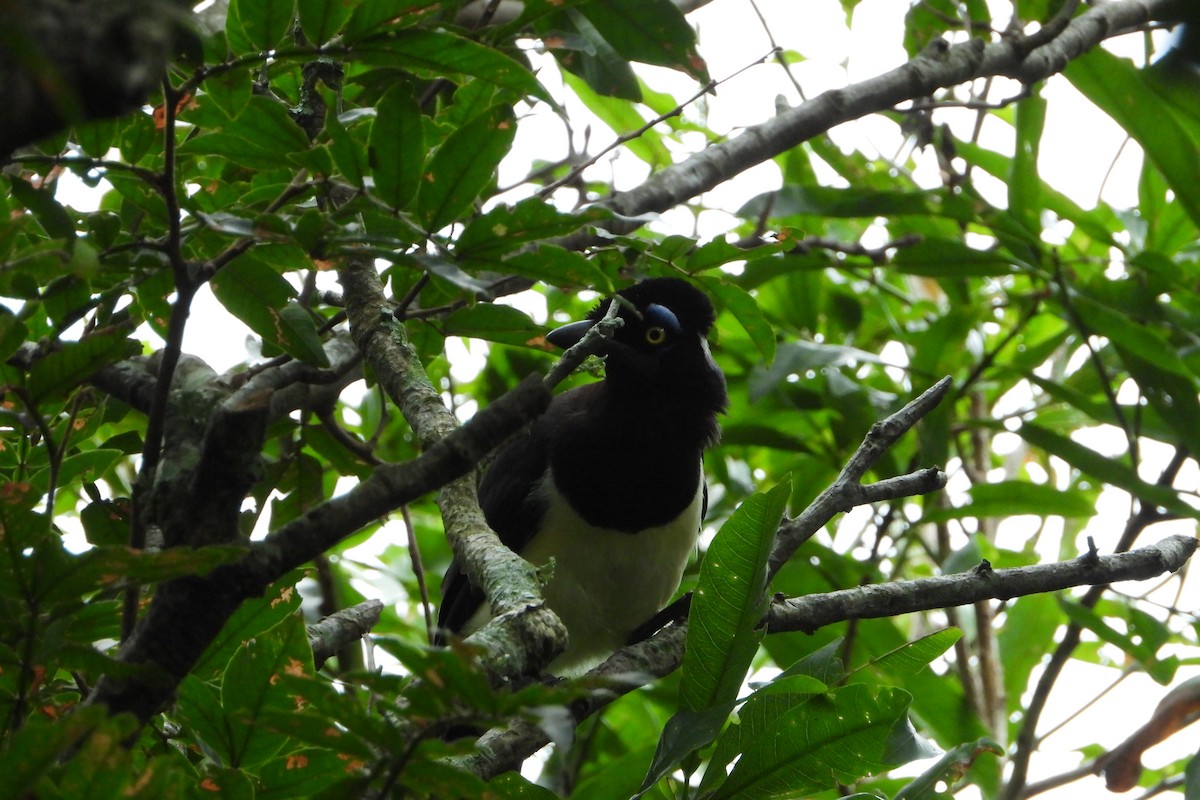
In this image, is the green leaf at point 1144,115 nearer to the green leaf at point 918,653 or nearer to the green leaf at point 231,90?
the green leaf at point 918,653

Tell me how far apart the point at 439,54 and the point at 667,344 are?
195 cm

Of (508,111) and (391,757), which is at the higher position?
(508,111)

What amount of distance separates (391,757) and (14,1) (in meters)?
0.77

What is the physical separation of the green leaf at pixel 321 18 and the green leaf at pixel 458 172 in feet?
0.70

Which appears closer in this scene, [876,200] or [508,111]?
[508,111]

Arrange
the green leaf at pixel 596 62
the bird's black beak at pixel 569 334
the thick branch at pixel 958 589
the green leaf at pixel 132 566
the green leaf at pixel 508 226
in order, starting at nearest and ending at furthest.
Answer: the green leaf at pixel 132 566 < the green leaf at pixel 508 226 < the thick branch at pixel 958 589 < the green leaf at pixel 596 62 < the bird's black beak at pixel 569 334

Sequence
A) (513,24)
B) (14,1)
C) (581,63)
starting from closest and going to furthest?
(14,1), (513,24), (581,63)

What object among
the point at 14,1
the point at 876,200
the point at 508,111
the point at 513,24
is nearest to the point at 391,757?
the point at 14,1

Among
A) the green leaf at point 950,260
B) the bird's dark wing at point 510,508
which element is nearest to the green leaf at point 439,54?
the bird's dark wing at point 510,508

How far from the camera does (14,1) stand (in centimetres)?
66

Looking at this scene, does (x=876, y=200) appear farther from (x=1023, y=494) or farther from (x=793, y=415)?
(x=1023, y=494)

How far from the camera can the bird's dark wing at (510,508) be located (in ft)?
11.1

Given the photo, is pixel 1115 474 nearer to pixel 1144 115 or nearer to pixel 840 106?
pixel 1144 115

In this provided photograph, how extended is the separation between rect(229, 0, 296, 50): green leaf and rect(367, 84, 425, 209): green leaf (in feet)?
0.53
